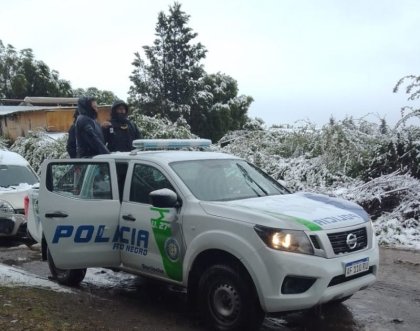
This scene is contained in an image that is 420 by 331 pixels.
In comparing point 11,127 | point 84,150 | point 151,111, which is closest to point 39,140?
point 84,150

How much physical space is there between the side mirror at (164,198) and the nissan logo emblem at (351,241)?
1656 millimetres

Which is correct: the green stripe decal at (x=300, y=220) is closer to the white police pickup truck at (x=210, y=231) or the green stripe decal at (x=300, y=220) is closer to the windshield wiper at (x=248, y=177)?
the white police pickup truck at (x=210, y=231)

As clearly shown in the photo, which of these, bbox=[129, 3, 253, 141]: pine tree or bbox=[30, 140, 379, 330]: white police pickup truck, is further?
bbox=[129, 3, 253, 141]: pine tree

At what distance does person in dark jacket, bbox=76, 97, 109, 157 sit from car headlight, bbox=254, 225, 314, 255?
3.23m

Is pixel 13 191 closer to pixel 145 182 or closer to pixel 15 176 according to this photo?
pixel 15 176

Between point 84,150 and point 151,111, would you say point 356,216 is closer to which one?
point 84,150

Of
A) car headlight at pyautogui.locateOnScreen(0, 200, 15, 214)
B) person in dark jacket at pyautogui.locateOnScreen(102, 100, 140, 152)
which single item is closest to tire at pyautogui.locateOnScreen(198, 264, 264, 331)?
person in dark jacket at pyautogui.locateOnScreen(102, 100, 140, 152)

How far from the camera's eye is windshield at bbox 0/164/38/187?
10609mm

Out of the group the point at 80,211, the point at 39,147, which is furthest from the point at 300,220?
the point at 39,147

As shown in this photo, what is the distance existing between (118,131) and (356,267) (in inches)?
188

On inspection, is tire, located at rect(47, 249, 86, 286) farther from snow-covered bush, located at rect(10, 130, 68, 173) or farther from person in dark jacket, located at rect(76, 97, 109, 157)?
snow-covered bush, located at rect(10, 130, 68, 173)

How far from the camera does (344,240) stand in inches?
185

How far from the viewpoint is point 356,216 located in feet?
16.5

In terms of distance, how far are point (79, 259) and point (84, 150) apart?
2070mm
